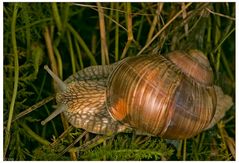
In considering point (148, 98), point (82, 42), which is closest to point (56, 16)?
point (82, 42)

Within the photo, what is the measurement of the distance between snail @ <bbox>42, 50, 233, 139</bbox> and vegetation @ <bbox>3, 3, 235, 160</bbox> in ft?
0.17

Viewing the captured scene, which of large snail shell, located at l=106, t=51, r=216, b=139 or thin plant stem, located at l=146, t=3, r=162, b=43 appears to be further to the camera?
thin plant stem, located at l=146, t=3, r=162, b=43

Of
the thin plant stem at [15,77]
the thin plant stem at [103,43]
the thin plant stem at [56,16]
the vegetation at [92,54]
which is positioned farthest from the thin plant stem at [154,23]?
the thin plant stem at [15,77]

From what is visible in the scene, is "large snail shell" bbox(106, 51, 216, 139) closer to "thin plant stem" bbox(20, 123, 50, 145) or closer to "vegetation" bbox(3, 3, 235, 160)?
"vegetation" bbox(3, 3, 235, 160)

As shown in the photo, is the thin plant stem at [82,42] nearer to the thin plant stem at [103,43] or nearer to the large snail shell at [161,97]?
the thin plant stem at [103,43]

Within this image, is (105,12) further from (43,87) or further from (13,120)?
(13,120)

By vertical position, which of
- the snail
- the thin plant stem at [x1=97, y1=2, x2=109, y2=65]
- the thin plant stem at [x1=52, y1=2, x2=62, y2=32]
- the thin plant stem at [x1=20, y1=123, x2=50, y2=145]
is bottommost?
the thin plant stem at [x1=20, y1=123, x2=50, y2=145]

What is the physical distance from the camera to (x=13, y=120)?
155 cm

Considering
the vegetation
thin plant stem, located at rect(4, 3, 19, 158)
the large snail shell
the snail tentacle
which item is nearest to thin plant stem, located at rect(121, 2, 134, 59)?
the vegetation

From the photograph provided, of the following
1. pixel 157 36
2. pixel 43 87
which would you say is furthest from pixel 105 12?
pixel 43 87

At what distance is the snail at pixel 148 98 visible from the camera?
4.84ft

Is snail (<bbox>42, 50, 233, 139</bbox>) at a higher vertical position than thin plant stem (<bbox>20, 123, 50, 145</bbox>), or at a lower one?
higher

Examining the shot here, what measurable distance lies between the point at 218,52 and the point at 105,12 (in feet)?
1.46

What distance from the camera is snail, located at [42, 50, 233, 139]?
58.1 inches
